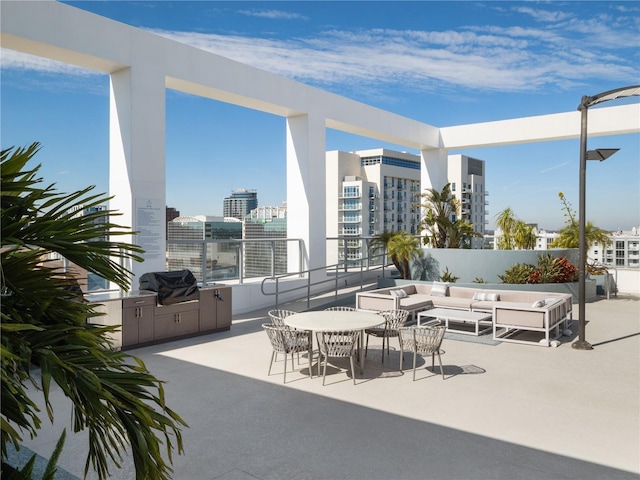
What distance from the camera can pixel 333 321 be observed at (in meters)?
7.04

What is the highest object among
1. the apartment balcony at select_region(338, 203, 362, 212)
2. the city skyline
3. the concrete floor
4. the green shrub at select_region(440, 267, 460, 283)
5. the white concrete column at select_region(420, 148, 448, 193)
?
the city skyline

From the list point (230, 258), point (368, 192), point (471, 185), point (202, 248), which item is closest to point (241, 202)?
point (368, 192)

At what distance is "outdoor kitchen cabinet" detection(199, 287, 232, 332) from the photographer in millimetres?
9344

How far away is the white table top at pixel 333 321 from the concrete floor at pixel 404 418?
0.66 metres

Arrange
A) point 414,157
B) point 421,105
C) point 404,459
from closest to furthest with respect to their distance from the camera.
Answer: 1. point 404,459
2. point 421,105
3. point 414,157

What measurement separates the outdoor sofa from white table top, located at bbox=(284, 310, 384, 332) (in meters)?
2.71

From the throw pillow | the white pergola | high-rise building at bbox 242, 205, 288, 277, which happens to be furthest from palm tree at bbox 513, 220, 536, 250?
high-rise building at bbox 242, 205, 288, 277

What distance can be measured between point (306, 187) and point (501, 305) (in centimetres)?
639

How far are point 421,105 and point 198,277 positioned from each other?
1005 inches

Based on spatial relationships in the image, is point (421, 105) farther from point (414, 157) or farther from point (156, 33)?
point (414, 157)

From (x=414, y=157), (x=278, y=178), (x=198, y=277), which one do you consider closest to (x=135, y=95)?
(x=198, y=277)

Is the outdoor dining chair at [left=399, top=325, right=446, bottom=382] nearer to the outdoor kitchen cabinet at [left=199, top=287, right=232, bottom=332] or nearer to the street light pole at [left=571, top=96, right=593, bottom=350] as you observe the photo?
the street light pole at [left=571, top=96, right=593, bottom=350]

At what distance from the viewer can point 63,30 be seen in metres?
8.65

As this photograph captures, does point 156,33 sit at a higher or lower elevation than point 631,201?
higher
